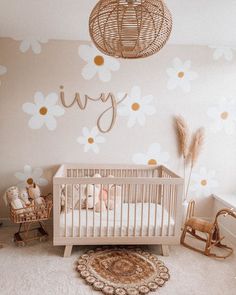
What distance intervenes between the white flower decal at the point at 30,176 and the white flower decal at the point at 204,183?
1.74 metres

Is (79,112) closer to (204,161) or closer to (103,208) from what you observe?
(103,208)

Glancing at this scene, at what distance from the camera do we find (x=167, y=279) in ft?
7.25

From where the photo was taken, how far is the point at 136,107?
10.6ft

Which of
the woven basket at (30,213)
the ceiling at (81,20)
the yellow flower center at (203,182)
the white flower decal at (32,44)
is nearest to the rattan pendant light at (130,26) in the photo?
the ceiling at (81,20)

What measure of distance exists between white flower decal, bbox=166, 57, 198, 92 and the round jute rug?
6.03 ft

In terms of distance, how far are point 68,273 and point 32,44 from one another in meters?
2.30

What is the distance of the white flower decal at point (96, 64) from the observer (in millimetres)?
3100

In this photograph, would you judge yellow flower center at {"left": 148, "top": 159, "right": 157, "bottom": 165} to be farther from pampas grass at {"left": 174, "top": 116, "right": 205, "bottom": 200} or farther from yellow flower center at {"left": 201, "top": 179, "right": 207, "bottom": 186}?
yellow flower center at {"left": 201, "top": 179, "right": 207, "bottom": 186}

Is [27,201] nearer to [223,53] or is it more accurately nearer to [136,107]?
[136,107]

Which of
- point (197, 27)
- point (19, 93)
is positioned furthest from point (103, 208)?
point (197, 27)

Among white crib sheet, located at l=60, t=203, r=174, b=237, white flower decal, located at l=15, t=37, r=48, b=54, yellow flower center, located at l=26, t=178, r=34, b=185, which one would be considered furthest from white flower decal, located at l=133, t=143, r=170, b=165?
white flower decal, located at l=15, t=37, r=48, b=54

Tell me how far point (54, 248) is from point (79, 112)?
144 cm

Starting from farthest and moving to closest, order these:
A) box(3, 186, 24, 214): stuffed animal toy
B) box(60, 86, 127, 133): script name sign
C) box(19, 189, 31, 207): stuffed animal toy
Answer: box(60, 86, 127, 133): script name sign < box(19, 189, 31, 207): stuffed animal toy < box(3, 186, 24, 214): stuffed animal toy

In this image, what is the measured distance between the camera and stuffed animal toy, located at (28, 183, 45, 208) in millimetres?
2847
